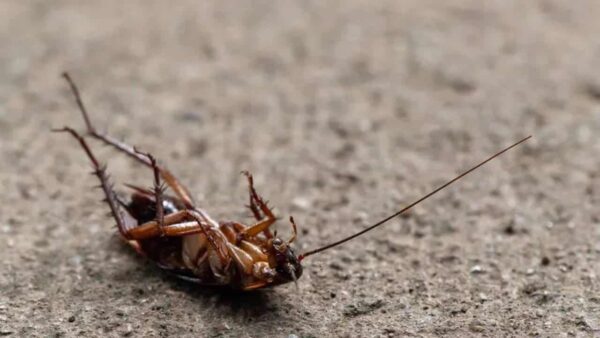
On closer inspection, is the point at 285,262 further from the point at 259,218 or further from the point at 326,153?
the point at 326,153

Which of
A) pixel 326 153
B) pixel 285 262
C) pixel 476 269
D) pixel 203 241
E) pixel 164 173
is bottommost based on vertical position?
pixel 476 269

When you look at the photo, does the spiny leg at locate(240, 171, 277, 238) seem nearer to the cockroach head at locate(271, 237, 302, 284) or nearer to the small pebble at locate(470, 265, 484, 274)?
the cockroach head at locate(271, 237, 302, 284)

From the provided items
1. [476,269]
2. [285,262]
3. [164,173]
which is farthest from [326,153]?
[285,262]

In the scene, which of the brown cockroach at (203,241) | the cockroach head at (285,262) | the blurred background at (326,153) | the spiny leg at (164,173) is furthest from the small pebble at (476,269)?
the spiny leg at (164,173)

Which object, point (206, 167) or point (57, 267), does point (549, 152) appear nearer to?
point (206, 167)

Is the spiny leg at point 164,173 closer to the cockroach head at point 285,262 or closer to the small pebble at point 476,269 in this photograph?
the cockroach head at point 285,262

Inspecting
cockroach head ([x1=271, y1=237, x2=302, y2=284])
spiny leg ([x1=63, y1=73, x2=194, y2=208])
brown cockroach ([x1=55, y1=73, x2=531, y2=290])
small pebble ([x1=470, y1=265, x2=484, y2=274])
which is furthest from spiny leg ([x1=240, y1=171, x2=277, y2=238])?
small pebble ([x1=470, y1=265, x2=484, y2=274])
